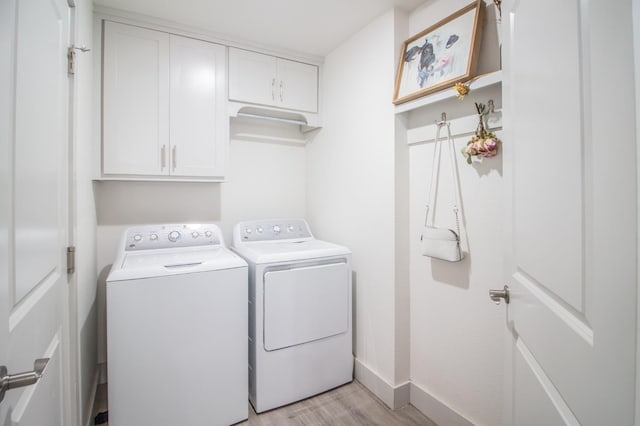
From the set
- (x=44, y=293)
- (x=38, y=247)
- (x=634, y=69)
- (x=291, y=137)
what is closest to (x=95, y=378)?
A: (x=44, y=293)

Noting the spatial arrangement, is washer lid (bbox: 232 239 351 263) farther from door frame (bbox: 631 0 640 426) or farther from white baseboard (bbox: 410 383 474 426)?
door frame (bbox: 631 0 640 426)

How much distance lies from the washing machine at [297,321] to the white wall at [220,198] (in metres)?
0.52

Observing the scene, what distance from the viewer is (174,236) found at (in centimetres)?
217

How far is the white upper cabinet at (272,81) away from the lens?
2.34m

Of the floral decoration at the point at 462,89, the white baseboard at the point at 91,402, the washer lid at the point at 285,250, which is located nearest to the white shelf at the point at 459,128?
the floral decoration at the point at 462,89

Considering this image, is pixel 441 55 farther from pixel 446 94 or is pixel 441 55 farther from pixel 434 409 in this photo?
pixel 434 409

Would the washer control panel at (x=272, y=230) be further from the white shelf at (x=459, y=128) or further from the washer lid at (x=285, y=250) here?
the white shelf at (x=459, y=128)

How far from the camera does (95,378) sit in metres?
2.03

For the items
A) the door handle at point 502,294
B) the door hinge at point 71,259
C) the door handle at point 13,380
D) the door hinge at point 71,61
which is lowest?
the door handle at point 13,380

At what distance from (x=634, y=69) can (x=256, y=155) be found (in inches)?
100

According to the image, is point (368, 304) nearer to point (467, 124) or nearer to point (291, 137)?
point (467, 124)

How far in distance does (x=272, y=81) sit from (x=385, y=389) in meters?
2.34

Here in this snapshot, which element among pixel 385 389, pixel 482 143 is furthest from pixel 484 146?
pixel 385 389

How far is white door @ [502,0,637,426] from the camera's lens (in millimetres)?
476
